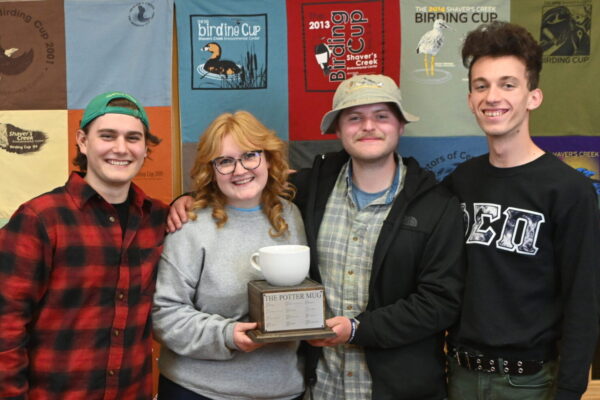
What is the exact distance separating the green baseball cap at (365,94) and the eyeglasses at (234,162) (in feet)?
0.96

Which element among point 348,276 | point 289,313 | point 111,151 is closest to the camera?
point 289,313

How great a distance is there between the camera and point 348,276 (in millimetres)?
1627

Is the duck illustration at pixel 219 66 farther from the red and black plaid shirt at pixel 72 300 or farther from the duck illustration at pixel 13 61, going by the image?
the red and black plaid shirt at pixel 72 300

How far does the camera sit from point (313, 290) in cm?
143

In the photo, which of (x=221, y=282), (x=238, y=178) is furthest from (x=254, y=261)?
(x=238, y=178)

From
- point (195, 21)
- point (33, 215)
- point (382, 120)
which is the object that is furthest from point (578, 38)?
point (33, 215)

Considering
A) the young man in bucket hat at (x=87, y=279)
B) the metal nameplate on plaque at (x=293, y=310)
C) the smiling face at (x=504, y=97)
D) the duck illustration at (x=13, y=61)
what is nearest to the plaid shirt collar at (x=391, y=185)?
the smiling face at (x=504, y=97)

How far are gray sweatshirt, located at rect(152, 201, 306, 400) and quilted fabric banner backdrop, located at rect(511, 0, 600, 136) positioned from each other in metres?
1.54

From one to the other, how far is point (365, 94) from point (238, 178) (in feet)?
1.52

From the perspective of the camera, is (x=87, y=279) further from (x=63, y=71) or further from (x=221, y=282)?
(x=63, y=71)

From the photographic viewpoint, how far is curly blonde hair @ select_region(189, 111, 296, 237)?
160cm

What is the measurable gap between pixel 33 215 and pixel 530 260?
4.41 feet

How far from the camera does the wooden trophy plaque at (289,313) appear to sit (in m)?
1.39

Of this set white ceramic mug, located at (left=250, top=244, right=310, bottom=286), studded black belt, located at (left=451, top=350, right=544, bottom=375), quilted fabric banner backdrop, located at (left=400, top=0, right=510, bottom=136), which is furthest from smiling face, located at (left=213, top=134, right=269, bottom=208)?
quilted fabric banner backdrop, located at (left=400, top=0, right=510, bottom=136)
